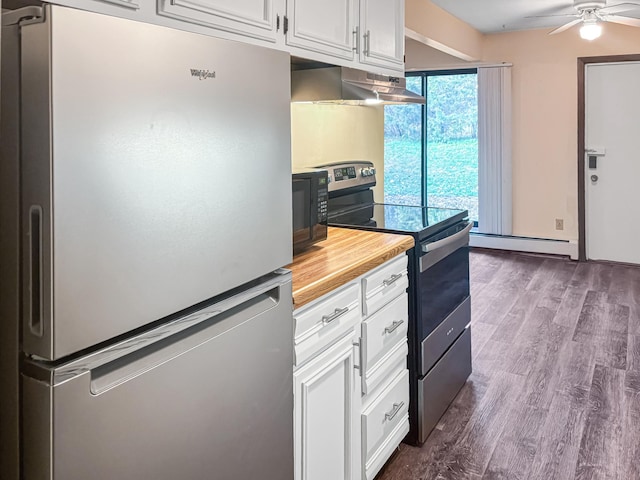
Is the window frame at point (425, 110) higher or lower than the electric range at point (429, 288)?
higher

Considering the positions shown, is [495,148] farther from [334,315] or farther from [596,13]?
[334,315]

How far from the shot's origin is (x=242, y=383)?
1.13m

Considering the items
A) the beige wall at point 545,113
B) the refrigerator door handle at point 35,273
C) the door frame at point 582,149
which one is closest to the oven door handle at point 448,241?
the refrigerator door handle at point 35,273

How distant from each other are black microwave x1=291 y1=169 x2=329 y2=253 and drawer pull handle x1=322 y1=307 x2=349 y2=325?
0.93 ft

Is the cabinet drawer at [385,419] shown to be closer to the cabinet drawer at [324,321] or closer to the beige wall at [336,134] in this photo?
the cabinet drawer at [324,321]

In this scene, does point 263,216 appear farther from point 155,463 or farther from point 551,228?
point 551,228

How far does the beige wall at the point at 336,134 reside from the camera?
2.51m

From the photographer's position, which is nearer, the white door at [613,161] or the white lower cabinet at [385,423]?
the white lower cabinet at [385,423]

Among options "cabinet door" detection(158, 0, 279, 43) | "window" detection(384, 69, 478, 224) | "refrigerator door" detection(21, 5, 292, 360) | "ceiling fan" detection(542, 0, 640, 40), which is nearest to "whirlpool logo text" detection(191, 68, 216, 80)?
"refrigerator door" detection(21, 5, 292, 360)

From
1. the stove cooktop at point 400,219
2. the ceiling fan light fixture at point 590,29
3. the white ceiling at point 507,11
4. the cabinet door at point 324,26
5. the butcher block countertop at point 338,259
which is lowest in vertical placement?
the butcher block countertop at point 338,259

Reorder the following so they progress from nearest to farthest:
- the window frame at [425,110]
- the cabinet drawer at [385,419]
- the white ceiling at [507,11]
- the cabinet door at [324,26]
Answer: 1. the cabinet door at [324,26]
2. the cabinet drawer at [385,419]
3. the white ceiling at [507,11]
4. the window frame at [425,110]

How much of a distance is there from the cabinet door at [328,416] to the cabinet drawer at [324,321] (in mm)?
34

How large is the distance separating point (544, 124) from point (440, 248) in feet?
13.0

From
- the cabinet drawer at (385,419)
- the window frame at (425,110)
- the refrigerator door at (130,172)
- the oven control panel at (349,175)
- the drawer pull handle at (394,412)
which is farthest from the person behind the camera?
the window frame at (425,110)
